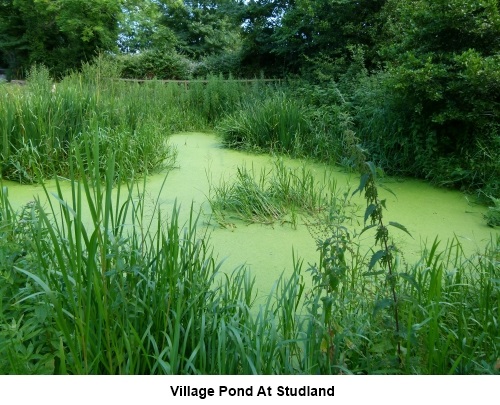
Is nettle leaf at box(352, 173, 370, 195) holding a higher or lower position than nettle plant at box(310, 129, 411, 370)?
higher

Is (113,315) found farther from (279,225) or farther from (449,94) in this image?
(449,94)

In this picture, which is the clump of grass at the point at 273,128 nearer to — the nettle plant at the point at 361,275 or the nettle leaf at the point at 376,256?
the nettle plant at the point at 361,275

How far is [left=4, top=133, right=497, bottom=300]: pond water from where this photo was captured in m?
2.89

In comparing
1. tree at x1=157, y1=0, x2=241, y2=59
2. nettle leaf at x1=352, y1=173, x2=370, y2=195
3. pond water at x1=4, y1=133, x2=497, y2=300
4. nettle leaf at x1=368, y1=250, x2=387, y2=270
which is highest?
tree at x1=157, y1=0, x2=241, y2=59

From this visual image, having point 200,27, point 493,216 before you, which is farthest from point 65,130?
point 200,27

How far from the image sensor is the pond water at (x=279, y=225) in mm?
2891

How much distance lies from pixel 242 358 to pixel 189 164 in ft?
12.3

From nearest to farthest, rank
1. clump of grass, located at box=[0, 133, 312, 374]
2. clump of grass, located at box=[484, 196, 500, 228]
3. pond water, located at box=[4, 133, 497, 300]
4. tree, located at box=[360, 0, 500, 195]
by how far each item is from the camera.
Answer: clump of grass, located at box=[0, 133, 312, 374] < pond water, located at box=[4, 133, 497, 300] < clump of grass, located at box=[484, 196, 500, 228] < tree, located at box=[360, 0, 500, 195]

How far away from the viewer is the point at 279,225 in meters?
3.49

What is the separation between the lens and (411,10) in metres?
5.02

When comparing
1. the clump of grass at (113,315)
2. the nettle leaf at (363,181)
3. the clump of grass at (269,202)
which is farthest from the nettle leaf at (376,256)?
the clump of grass at (269,202)

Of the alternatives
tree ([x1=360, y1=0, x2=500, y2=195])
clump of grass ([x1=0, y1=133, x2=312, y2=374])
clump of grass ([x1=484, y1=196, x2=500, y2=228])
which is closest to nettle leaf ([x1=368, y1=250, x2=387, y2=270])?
clump of grass ([x1=0, y1=133, x2=312, y2=374])

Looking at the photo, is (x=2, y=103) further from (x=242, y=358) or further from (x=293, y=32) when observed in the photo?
(x=293, y=32)

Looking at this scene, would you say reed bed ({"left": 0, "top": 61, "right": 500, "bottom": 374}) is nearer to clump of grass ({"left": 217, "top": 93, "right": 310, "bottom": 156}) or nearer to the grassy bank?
the grassy bank
